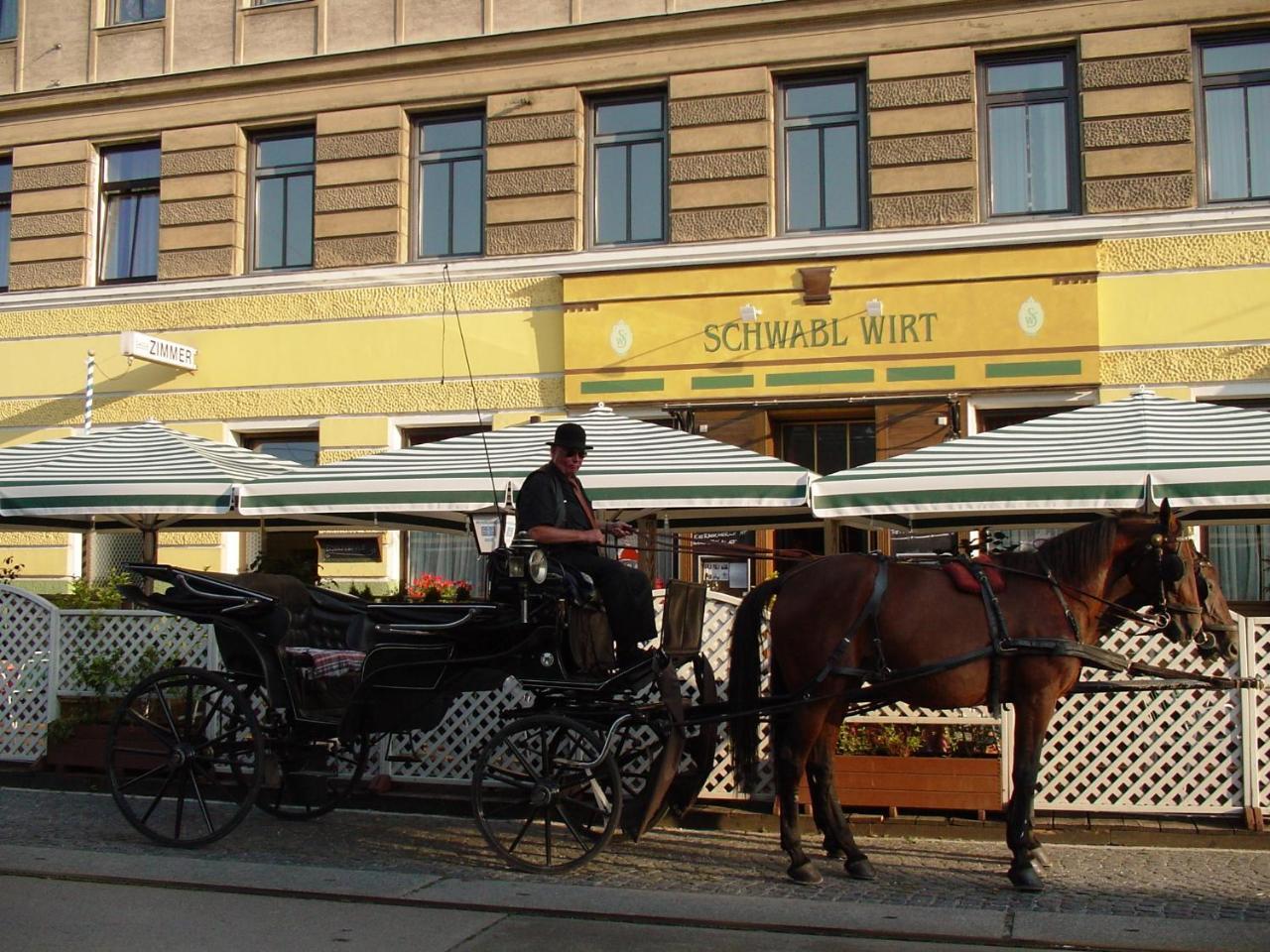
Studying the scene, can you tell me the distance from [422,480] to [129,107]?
1082 cm

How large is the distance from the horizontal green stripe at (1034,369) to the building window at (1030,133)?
1.83 metres

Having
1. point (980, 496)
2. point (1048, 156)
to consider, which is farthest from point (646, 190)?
point (980, 496)

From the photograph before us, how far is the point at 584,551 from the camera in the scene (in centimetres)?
746

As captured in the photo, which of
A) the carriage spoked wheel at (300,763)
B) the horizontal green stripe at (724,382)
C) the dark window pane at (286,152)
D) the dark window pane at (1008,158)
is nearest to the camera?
the carriage spoked wheel at (300,763)

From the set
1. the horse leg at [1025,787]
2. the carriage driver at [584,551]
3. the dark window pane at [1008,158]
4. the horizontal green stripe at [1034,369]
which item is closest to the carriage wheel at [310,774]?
the carriage driver at [584,551]

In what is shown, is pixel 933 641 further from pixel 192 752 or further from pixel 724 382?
pixel 724 382

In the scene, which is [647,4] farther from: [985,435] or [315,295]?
[985,435]

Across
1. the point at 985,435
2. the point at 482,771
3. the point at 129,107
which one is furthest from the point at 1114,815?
the point at 129,107

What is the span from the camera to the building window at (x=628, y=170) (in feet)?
52.6

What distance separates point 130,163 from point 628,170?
7024 millimetres

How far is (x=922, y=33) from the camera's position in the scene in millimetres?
15078

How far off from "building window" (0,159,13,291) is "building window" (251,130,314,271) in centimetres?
385

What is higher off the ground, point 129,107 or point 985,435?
point 129,107

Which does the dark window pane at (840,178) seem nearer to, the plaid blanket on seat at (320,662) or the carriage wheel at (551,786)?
the plaid blanket on seat at (320,662)
